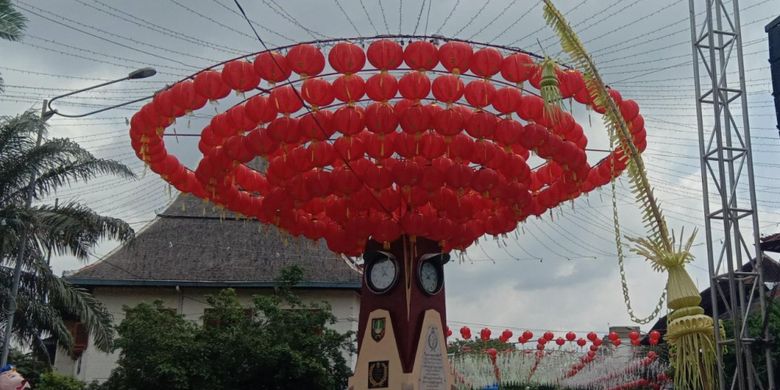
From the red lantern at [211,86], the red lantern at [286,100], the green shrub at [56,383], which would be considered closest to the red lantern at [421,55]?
the red lantern at [286,100]

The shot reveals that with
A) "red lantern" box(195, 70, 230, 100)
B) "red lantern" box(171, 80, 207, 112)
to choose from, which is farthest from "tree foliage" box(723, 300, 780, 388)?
"red lantern" box(171, 80, 207, 112)

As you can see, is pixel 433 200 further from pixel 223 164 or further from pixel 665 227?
pixel 665 227

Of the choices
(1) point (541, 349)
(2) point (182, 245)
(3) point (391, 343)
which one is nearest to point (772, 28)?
(3) point (391, 343)

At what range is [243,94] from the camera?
1197 cm

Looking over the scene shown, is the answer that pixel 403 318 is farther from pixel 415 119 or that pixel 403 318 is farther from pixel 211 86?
pixel 211 86

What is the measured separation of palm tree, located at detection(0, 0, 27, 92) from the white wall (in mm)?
11671

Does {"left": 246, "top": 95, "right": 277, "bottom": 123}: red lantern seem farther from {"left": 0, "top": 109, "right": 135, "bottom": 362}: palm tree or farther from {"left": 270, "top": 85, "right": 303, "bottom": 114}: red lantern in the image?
{"left": 0, "top": 109, "right": 135, "bottom": 362}: palm tree

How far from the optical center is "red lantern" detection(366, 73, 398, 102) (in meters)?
11.7

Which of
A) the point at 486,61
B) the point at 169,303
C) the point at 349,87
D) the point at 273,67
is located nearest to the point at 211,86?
the point at 273,67

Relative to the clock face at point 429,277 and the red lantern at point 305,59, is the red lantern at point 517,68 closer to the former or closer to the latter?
the red lantern at point 305,59

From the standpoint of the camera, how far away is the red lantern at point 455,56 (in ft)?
38.1

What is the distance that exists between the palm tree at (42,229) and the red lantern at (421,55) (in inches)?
301

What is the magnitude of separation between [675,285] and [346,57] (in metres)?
5.36

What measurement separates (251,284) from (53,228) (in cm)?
792
